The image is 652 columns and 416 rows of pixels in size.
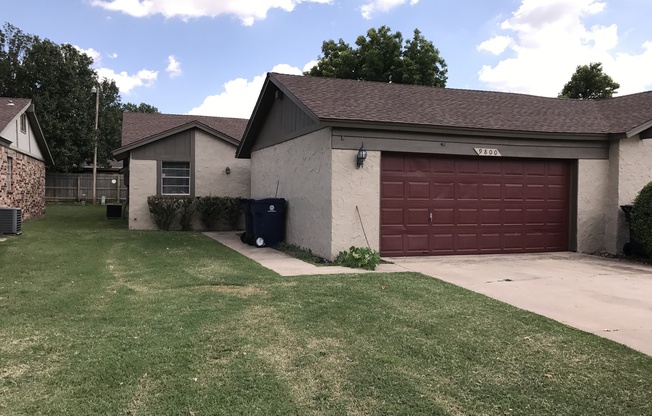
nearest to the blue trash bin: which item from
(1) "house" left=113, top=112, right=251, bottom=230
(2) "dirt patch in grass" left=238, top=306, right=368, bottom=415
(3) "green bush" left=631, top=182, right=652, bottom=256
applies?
(1) "house" left=113, top=112, right=251, bottom=230

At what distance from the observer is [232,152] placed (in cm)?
1808

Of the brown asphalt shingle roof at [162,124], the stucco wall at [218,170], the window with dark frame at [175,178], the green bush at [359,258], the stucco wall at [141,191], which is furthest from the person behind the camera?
the brown asphalt shingle roof at [162,124]

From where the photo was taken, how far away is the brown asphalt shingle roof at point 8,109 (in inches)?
649

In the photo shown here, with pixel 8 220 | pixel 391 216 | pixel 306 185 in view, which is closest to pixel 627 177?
pixel 391 216

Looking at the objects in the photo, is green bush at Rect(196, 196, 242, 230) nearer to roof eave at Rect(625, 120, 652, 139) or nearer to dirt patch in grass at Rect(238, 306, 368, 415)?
roof eave at Rect(625, 120, 652, 139)

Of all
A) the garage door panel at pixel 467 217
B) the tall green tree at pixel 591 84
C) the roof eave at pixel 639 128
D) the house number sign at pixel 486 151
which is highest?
the tall green tree at pixel 591 84

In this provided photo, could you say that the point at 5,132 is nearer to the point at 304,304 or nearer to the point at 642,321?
the point at 304,304

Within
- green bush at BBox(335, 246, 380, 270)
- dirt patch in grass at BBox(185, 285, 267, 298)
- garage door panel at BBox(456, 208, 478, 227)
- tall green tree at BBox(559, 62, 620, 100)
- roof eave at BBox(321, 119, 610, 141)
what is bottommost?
dirt patch in grass at BBox(185, 285, 267, 298)

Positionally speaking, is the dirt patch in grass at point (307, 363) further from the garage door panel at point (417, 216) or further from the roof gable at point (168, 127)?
the roof gable at point (168, 127)

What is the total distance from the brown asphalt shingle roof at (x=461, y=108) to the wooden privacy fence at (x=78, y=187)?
26.7 meters

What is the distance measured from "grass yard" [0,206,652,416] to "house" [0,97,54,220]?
37.9 feet

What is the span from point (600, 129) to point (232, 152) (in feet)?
39.2

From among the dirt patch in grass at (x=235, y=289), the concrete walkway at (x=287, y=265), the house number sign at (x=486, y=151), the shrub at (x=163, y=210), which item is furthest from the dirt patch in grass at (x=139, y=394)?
the shrub at (x=163, y=210)

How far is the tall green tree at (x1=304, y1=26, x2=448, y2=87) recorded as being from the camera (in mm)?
32531
